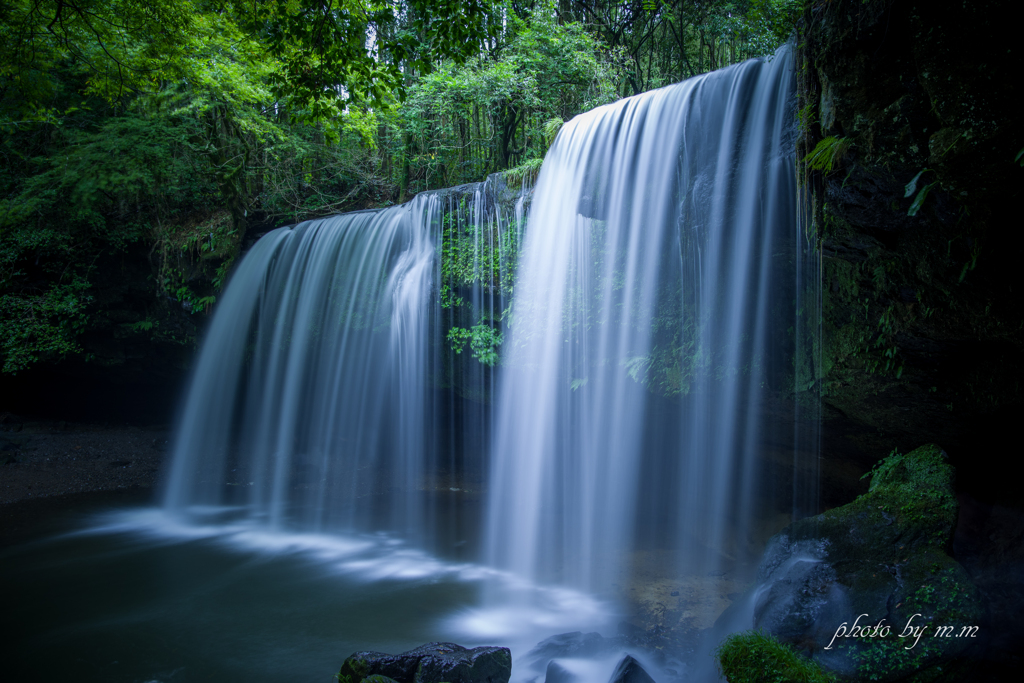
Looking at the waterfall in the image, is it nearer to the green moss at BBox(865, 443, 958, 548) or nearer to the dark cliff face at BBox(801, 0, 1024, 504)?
the dark cliff face at BBox(801, 0, 1024, 504)

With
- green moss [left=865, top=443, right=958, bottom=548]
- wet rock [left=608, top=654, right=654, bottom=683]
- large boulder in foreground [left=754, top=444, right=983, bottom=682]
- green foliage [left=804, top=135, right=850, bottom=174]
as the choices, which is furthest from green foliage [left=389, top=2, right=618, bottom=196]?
wet rock [left=608, top=654, right=654, bottom=683]

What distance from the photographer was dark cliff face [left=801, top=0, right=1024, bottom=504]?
10.5 feet

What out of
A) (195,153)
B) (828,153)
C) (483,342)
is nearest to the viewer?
(828,153)

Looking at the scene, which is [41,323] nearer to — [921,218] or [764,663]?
[764,663]

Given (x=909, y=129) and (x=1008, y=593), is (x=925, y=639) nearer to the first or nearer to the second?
(x=1008, y=593)

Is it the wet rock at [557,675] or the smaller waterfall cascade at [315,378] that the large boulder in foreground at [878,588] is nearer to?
the wet rock at [557,675]

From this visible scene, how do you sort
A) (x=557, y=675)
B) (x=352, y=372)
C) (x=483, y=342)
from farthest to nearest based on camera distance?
(x=352, y=372) < (x=483, y=342) < (x=557, y=675)

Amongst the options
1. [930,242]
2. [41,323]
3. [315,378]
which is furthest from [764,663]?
[41,323]

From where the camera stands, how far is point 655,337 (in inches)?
255

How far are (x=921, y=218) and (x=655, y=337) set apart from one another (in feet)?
9.86

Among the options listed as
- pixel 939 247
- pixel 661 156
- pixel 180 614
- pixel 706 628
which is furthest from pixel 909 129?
pixel 180 614

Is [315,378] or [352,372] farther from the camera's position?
[315,378]

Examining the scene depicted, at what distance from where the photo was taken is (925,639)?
339cm

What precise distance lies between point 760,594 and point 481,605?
11.4 ft
